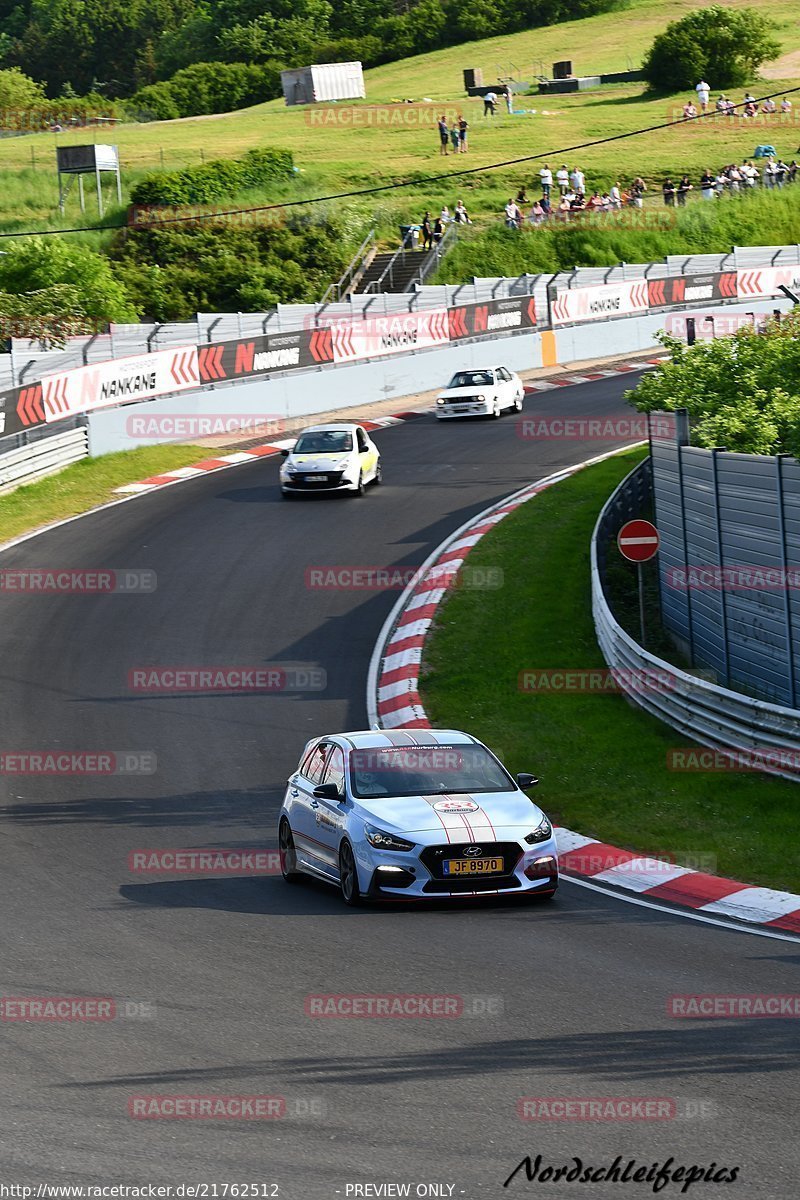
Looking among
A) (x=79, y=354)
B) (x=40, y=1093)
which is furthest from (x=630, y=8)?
(x=40, y=1093)

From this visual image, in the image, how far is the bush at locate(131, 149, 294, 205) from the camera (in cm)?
6738

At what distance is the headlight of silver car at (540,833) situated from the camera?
12.9 meters

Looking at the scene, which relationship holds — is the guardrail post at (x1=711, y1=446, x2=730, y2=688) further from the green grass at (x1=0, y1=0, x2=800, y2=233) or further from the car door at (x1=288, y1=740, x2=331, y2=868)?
the green grass at (x1=0, y1=0, x2=800, y2=233)

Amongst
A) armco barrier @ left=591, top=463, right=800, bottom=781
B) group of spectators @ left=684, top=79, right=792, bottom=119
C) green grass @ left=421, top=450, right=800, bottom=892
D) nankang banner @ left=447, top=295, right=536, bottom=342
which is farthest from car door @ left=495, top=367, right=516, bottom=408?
group of spectators @ left=684, top=79, right=792, bottom=119

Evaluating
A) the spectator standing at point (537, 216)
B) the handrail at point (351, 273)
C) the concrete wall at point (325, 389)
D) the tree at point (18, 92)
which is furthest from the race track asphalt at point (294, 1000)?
the tree at point (18, 92)

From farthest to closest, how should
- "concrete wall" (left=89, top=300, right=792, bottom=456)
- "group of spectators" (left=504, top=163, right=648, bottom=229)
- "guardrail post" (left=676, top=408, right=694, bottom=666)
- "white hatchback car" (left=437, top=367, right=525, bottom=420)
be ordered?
"group of spectators" (left=504, top=163, right=648, bottom=229) → "white hatchback car" (left=437, top=367, right=525, bottom=420) → "concrete wall" (left=89, top=300, right=792, bottom=456) → "guardrail post" (left=676, top=408, right=694, bottom=666)

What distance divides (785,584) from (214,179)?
58.6 metres

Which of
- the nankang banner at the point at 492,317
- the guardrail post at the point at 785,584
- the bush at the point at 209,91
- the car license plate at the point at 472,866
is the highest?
the bush at the point at 209,91

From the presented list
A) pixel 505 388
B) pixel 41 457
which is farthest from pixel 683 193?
pixel 41 457

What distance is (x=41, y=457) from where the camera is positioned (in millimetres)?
33031

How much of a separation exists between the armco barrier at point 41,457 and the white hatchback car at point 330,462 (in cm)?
487

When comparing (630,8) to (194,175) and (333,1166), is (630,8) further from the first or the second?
(333,1166)

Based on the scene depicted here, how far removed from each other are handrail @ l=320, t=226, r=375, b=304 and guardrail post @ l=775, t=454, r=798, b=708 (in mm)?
40691

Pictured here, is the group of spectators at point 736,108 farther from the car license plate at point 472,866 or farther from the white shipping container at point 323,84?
the car license plate at point 472,866
